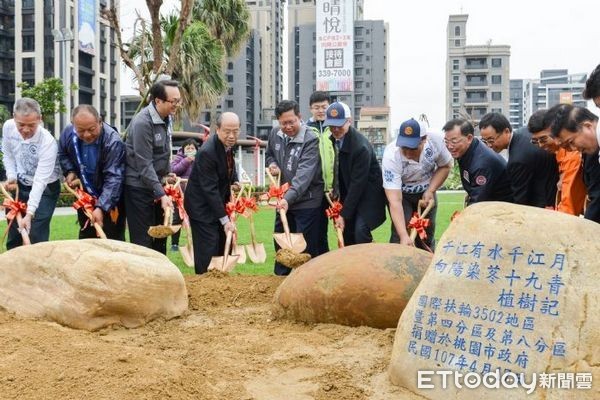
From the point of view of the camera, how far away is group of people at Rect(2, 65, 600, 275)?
17.0ft

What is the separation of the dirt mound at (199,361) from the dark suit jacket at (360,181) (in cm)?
155

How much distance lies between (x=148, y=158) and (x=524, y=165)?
293 centimetres

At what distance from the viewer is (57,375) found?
291 cm

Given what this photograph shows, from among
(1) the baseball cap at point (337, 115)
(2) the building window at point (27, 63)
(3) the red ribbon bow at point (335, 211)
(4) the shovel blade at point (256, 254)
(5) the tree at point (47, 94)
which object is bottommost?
(4) the shovel blade at point (256, 254)

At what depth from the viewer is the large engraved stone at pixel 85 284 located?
4.03m

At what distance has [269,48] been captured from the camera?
7581 cm

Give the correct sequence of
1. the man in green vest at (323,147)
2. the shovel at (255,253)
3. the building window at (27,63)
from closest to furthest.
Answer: the man in green vest at (323,147)
the shovel at (255,253)
the building window at (27,63)

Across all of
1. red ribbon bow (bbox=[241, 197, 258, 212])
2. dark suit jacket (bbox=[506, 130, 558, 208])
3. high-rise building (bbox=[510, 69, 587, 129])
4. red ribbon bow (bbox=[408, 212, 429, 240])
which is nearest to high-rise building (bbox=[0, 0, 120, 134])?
red ribbon bow (bbox=[241, 197, 258, 212])

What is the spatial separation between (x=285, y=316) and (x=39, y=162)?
8.26 feet

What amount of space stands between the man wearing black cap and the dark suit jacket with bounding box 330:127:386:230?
172 mm

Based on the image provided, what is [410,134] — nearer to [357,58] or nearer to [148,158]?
[148,158]

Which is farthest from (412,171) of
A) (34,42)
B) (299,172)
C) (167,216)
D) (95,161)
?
(34,42)

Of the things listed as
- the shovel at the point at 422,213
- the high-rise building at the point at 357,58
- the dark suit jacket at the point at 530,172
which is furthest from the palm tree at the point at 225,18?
the high-rise building at the point at 357,58

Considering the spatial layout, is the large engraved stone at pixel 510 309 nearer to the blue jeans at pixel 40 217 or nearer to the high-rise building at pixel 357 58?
the blue jeans at pixel 40 217
